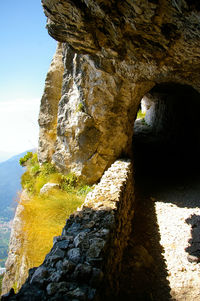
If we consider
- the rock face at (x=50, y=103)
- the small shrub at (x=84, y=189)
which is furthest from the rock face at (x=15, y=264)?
the rock face at (x=50, y=103)

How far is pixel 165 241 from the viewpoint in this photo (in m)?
4.79

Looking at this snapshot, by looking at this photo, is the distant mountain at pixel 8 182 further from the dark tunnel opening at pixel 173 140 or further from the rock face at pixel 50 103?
the rock face at pixel 50 103

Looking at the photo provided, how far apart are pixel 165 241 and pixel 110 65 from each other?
5.21 m

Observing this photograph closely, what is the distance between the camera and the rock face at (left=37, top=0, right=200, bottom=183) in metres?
3.44

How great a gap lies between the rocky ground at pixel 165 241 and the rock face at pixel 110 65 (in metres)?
2.33

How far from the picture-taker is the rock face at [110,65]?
11.3ft

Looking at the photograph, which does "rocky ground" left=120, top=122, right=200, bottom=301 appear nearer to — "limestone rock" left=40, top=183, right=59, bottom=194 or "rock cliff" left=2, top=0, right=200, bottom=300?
"rock cliff" left=2, top=0, right=200, bottom=300

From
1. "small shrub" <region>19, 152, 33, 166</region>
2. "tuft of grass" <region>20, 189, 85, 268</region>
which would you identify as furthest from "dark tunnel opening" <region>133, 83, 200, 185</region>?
"small shrub" <region>19, 152, 33, 166</region>

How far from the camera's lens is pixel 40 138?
1001cm

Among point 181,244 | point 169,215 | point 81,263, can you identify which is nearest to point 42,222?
point 81,263

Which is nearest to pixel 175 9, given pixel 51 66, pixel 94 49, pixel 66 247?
pixel 94 49

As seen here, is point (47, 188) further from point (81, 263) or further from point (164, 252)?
point (81, 263)

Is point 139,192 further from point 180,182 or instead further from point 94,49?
point 94,49

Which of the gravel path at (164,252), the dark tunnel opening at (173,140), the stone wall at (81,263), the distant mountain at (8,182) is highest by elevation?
the dark tunnel opening at (173,140)
